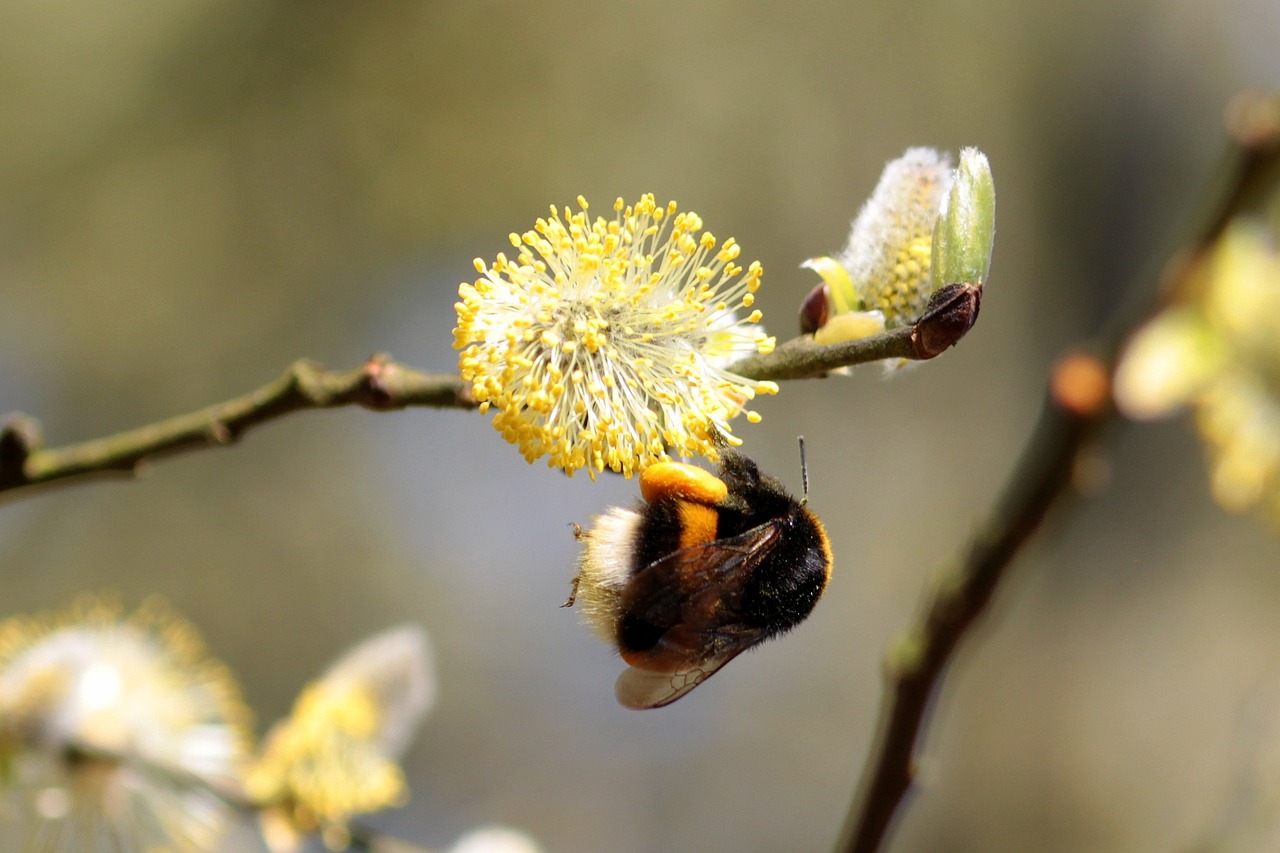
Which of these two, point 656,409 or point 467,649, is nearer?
point 656,409

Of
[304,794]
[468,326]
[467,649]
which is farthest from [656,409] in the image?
[467,649]

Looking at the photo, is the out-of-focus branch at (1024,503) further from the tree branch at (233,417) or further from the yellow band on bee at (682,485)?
the tree branch at (233,417)

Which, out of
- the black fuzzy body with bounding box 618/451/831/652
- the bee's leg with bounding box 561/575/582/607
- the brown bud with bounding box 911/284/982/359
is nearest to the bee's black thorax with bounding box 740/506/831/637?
the black fuzzy body with bounding box 618/451/831/652

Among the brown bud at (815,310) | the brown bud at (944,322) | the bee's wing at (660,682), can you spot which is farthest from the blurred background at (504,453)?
the brown bud at (944,322)

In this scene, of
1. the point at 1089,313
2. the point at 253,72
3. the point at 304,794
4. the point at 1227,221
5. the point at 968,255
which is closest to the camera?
the point at 968,255

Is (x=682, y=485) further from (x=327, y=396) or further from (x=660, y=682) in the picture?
(x=327, y=396)

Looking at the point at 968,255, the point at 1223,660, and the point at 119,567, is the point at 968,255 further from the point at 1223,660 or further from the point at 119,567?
the point at 119,567
